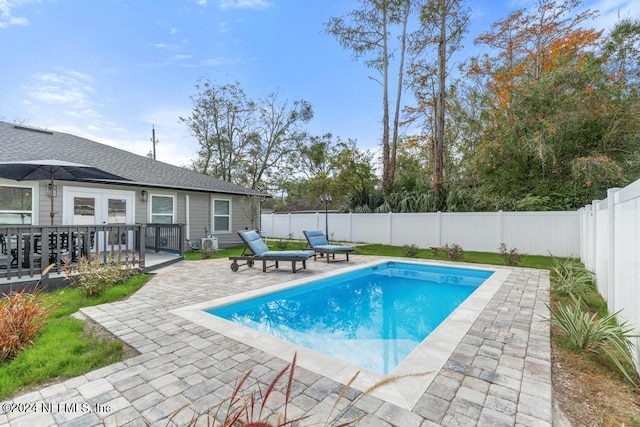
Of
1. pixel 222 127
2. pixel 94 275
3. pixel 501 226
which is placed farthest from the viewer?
pixel 222 127

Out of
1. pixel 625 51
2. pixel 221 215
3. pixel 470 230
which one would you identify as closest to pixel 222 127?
pixel 221 215

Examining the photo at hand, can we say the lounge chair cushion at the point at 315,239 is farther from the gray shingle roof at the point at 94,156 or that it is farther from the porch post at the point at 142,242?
the gray shingle roof at the point at 94,156

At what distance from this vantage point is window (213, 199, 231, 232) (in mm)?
13539

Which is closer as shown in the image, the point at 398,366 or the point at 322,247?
the point at 398,366

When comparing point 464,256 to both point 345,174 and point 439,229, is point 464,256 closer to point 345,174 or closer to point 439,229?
point 439,229

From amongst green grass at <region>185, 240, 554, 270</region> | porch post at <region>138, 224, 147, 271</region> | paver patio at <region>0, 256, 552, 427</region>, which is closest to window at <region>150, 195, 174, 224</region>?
green grass at <region>185, 240, 554, 270</region>

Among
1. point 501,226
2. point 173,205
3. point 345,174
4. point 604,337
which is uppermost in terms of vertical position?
point 345,174

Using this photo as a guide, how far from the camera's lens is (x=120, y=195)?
10234 mm

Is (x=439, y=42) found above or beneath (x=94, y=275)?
above

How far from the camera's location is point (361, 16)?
17391mm

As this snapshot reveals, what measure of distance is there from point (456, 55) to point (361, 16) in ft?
19.7

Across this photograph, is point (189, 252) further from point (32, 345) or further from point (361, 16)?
point (361, 16)

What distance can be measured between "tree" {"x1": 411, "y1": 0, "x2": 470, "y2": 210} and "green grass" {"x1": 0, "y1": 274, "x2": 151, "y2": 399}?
13651 millimetres

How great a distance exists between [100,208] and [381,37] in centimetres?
1695
